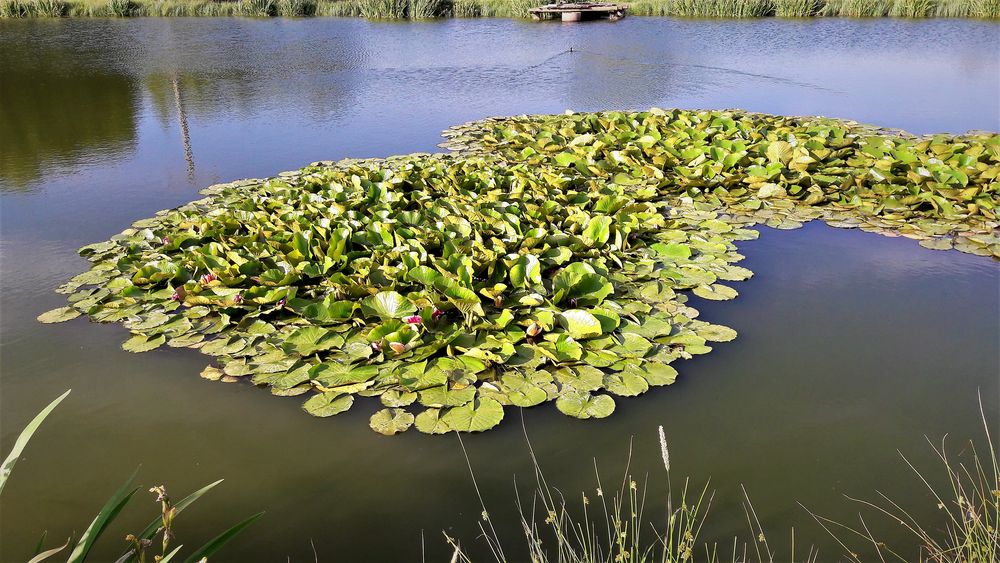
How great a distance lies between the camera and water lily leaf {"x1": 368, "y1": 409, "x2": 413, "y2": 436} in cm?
251

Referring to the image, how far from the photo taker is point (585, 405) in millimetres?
2631

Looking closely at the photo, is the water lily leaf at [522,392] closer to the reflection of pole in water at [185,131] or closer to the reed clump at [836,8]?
the reflection of pole in water at [185,131]

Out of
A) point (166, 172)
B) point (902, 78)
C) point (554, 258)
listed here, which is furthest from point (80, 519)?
point (902, 78)

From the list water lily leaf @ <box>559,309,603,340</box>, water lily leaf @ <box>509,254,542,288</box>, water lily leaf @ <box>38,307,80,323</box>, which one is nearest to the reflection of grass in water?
water lily leaf @ <box>559,309,603,340</box>

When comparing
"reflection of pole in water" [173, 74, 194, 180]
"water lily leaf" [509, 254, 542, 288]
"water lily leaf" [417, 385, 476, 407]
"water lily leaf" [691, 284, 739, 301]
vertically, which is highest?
"reflection of pole in water" [173, 74, 194, 180]

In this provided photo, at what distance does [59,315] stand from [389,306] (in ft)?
5.79

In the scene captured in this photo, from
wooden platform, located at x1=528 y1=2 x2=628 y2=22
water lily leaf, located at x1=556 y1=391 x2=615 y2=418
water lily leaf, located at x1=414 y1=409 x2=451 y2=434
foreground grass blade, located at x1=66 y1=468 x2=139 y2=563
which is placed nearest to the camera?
foreground grass blade, located at x1=66 y1=468 x2=139 y2=563

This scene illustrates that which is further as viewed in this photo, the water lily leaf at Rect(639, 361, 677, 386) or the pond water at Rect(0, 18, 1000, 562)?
the water lily leaf at Rect(639, 361, 677, 386)

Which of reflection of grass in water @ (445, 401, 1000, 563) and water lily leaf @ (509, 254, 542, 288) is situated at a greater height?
water lily leaf @ (509, 254, 542, 288)

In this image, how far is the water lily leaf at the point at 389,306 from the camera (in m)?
3.10

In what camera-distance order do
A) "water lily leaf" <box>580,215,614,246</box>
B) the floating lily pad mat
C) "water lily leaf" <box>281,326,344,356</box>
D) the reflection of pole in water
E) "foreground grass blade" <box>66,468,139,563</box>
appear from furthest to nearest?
the reflection of pole in water
"water lily leaf" <box>580,215,614,246</box>
"water lily leaf" <box>281,326,344,356</box>
the floating lily pad mat
"foreground grass blade" <box>66,468,139,563</box>

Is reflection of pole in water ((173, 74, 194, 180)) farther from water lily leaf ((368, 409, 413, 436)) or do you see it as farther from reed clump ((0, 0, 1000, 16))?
reed clump ((0, 0, 1000, 16))

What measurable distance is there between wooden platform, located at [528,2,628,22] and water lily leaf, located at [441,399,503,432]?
18.2m

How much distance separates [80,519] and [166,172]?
14.6 ft
